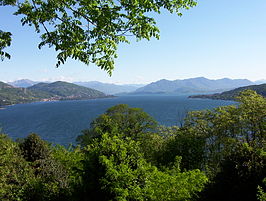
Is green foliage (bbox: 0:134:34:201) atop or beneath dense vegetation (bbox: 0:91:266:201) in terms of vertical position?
beneath

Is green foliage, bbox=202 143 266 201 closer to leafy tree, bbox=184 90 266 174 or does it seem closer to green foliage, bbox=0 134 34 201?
leafy tree, bbox=184 90 266 174

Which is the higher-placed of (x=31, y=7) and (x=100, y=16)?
(x=31, y=7)

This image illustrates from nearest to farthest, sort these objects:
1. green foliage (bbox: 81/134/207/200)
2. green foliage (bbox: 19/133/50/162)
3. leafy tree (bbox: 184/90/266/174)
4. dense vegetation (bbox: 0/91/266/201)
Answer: green foliage (bbox: 81/134/207/200) < dense vegetation (bbox: 0/91/266/201) < leafy tree (bbox: 184/90/266/174) < green foliage (bbox: 19/133/50/162)

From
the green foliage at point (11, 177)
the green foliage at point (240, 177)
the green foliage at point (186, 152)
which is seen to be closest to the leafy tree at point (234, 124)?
the green foliage at point (186, 152)

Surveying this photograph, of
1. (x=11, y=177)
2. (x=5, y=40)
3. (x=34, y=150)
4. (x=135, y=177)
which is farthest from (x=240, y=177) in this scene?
(x=34, y=150)

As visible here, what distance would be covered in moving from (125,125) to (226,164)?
97.2 feet

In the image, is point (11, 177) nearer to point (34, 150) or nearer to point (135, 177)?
point (34, 150)

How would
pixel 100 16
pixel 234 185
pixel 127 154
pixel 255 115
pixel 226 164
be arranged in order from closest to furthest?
pixel 100 16 → pixel 127 154 → pixel 234 185 → pixel 226 164 → pixel 255 115

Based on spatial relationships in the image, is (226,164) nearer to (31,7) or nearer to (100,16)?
(100,16)

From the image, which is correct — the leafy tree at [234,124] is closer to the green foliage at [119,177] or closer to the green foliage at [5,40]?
the green foliage at [119,177]

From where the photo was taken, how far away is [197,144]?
23828 mm

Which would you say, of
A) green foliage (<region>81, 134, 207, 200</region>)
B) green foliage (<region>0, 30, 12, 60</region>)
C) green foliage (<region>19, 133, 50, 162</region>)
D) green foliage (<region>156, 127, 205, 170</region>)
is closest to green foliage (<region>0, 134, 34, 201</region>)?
green foliage (<region>19, 133, 50, 162</region>)

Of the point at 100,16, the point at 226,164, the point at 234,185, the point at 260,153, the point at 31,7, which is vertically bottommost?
the point at 234,185

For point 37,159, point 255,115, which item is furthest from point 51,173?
point 255,115
